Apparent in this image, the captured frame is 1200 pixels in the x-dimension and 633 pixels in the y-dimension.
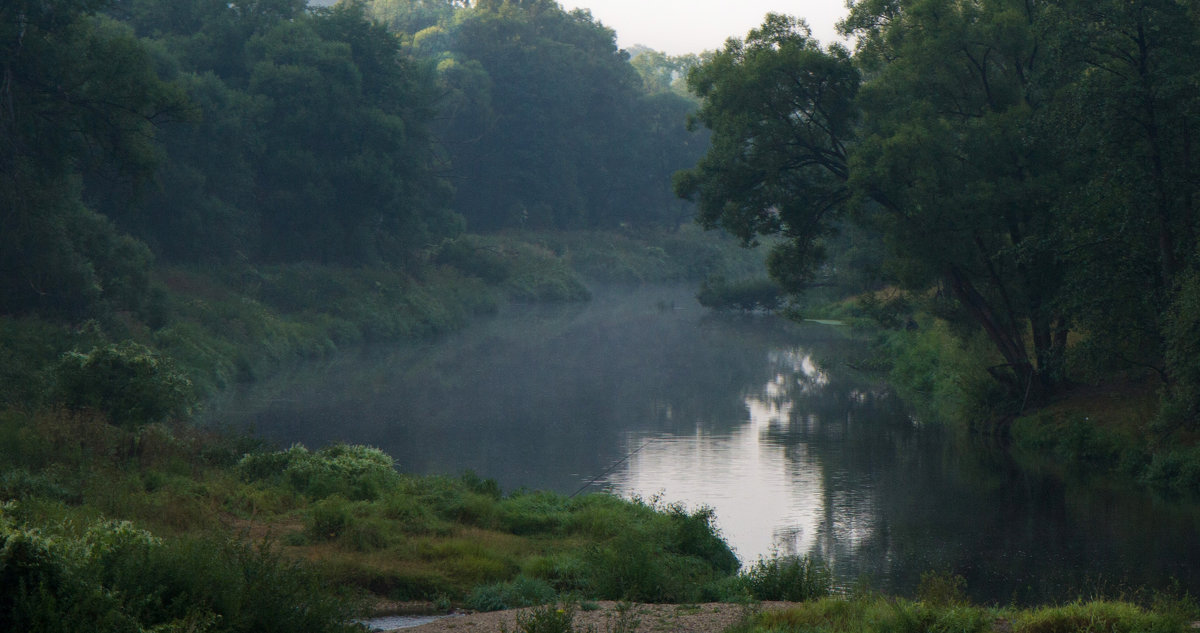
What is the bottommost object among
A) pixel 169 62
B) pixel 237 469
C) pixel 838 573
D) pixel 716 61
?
pixel 838 573

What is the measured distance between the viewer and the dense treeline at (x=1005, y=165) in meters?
18.9

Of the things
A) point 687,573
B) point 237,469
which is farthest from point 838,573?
point 237,469

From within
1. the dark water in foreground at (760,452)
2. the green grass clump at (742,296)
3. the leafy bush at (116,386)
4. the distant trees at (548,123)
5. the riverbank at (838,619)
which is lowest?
the dark water in foreground at (760,452)

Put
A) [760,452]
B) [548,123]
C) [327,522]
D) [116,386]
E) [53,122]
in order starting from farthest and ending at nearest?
1. [548,123]
2. [53,122]
3. [760,452]
4. [116,386]
5. [327,522]

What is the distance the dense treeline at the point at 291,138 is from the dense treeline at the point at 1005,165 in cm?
1361

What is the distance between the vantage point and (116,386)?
1697 centimetres

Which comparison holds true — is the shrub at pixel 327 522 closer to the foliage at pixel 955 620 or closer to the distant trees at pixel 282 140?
the foliage at pixel 955 620

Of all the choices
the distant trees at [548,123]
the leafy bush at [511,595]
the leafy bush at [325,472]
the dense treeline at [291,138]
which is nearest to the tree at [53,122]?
the dense treeline at [291,138]

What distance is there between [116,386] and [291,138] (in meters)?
29.4

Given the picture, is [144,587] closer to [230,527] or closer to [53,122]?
Result: [230,527]

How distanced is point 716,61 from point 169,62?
20864mm

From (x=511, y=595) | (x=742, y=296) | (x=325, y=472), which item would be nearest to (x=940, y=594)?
(x=511, y=595)

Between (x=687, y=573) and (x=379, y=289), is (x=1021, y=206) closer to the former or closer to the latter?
(x=687, y=573)

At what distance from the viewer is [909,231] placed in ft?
74.2
